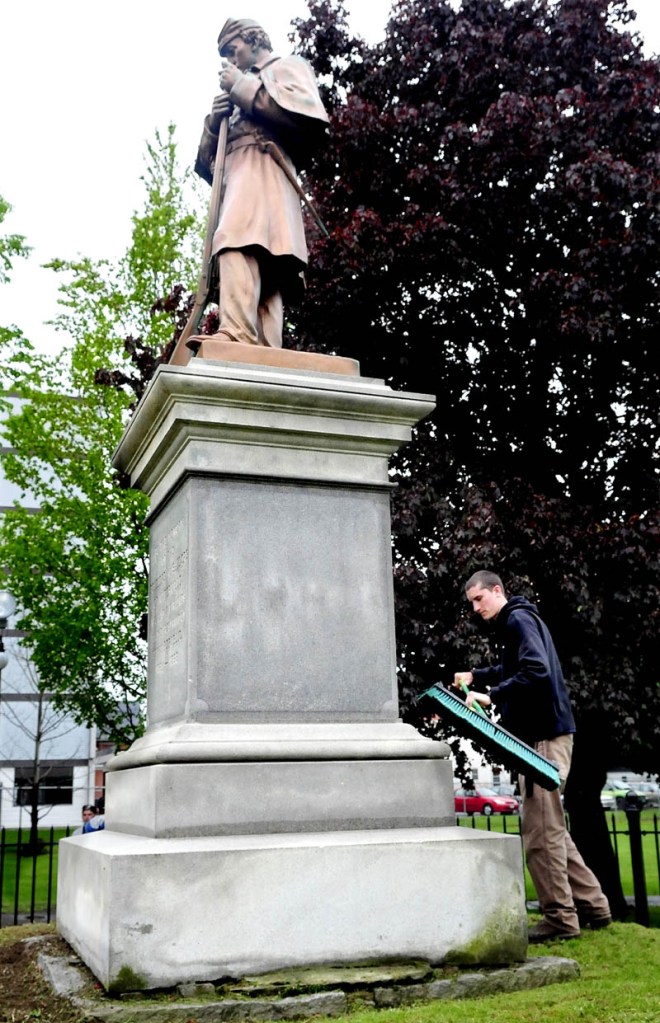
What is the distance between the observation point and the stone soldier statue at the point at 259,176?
6.20 meters

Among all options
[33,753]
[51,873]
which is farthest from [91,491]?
[33,753]

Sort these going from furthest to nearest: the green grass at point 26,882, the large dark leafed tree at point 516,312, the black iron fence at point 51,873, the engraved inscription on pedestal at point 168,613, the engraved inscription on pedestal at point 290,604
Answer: the green grass at point 26,882 → the large dark leafed tree at point 516,312 → the black iron fence at point 51,873 → the engraved inscription on pedestal at point 168,613 → the engraved inscription on pedestal at point 290,604

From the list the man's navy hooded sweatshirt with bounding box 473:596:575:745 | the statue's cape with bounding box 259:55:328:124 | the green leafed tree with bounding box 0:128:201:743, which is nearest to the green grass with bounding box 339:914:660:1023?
the man's navy hooded sweatshirt with bounding box 473:596:575:745

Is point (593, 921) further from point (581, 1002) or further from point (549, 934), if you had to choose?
point (581, 1002)

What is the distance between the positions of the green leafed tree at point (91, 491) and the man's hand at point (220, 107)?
33.3ft

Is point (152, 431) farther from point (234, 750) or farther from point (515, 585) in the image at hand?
point (515, 585)

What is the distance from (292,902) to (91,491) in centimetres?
1371

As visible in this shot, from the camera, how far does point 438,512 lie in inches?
460

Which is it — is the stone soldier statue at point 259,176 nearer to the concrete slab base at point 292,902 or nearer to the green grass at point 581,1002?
the concrete slab base at point 292,902

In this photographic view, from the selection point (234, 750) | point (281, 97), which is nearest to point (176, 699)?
point (234, 750)

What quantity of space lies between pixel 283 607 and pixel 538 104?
9.04m

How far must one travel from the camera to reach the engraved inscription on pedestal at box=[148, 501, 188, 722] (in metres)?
5.24

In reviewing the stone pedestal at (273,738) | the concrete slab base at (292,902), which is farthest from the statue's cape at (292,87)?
the concrete slab base at (292,902)

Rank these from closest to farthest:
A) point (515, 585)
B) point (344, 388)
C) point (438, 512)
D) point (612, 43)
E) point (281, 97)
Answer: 1. point (344, 388)
2. point (281, 97)
3. point (515, 585)
4. point (438, 512)
5. point (612, 43)
